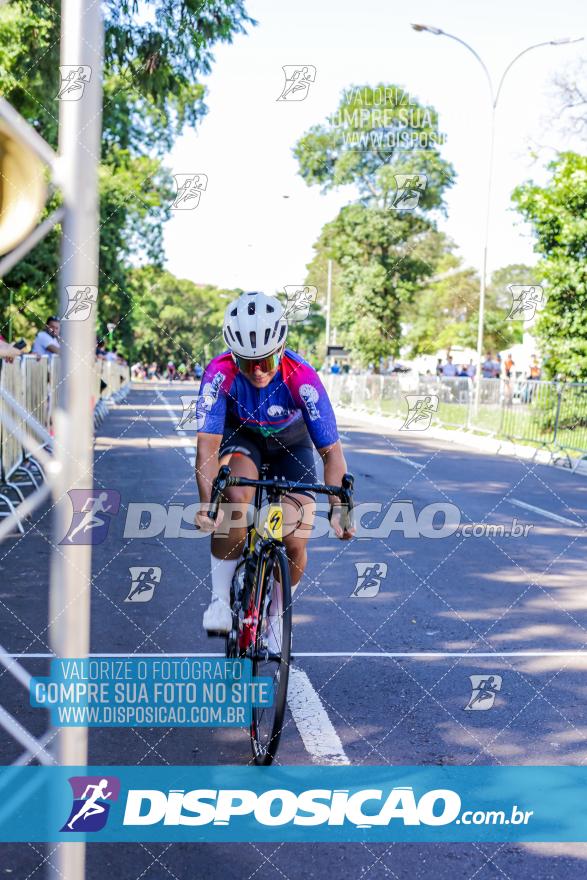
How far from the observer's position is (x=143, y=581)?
7691 mm

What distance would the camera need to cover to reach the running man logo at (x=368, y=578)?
743 cm

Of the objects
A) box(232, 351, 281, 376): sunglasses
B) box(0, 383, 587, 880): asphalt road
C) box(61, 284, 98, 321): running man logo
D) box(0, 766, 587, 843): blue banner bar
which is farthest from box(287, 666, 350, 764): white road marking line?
box(61, 284, 98, 321): running man logo

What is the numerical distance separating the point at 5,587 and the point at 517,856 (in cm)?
478

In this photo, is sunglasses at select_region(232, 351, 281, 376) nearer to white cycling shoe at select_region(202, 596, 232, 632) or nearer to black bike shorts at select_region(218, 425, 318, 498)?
black bike shorts at select_region(218, 425, 318, 498)

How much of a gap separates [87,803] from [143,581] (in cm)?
529

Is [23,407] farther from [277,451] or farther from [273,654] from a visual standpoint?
[273,654]

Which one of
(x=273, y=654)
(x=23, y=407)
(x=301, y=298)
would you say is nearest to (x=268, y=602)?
(x=273, y=654)

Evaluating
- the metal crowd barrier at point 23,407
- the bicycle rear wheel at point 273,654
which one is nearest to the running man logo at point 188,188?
the metal crowd barrier at point 23,407

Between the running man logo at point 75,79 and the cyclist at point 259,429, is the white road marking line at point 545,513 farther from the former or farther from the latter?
the running man logo at point 75,79

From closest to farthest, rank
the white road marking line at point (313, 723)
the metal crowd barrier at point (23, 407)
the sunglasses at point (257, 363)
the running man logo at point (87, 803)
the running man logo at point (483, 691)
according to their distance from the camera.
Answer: the running man logo at point (87, 803) → the white road marking line at point (313, 723) → the sunglasses at point (257, 363) → the running man logo at point (483, 691) → the metal crowd barrier at point (23, 407)

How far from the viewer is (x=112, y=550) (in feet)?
29.6

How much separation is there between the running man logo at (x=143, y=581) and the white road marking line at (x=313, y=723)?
207cm

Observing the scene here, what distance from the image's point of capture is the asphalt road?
3400 millimetres

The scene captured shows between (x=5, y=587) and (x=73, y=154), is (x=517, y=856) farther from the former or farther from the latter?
(x=5, y=587)
